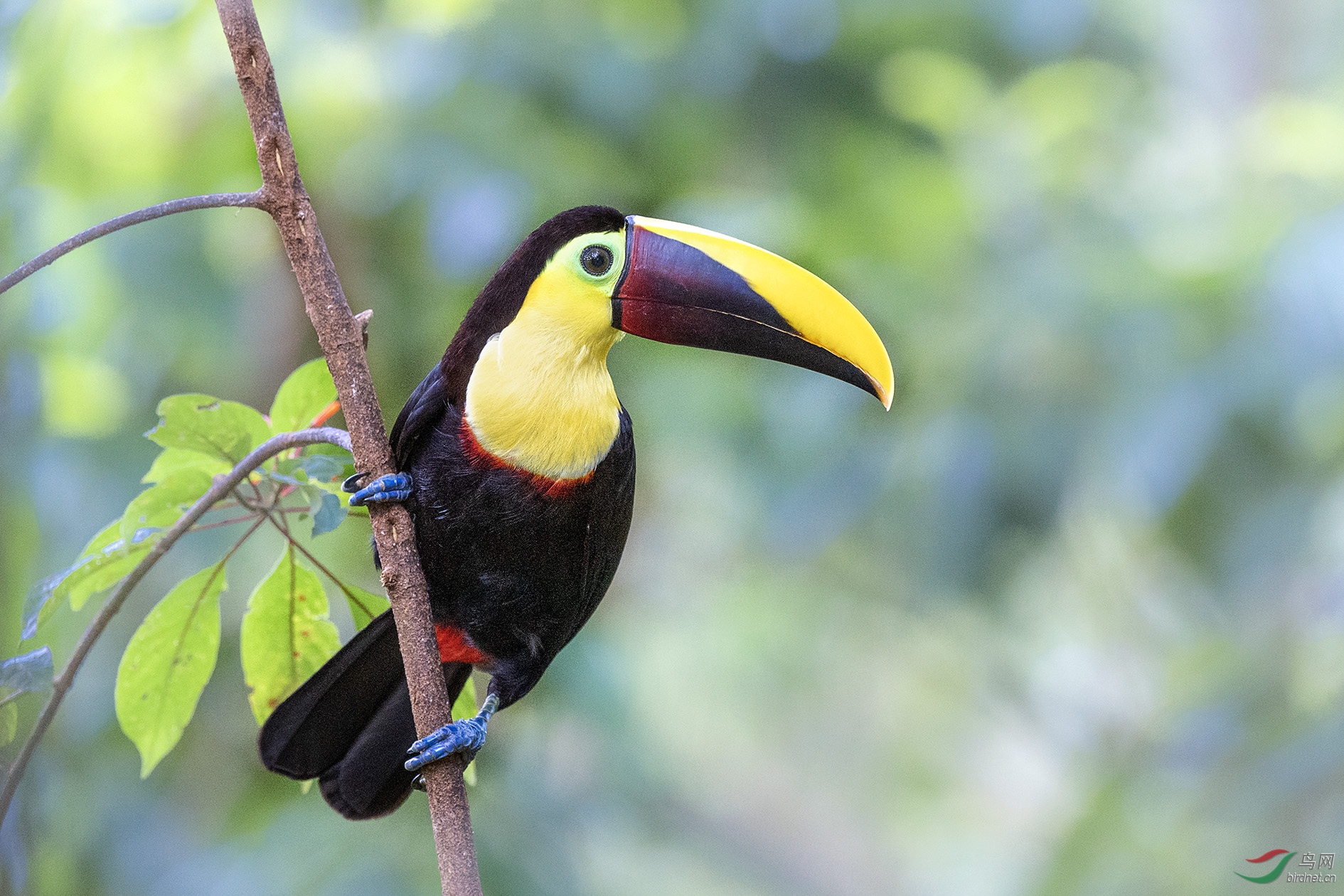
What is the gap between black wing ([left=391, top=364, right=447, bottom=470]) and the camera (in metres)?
1.69

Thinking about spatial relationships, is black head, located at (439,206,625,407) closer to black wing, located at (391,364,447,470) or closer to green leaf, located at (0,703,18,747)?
black wing, located at (391,364,447,470)

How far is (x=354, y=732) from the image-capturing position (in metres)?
1.82

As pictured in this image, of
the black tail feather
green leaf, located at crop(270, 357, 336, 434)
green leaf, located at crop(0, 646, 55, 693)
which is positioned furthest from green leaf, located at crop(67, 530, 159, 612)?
the black tail feather

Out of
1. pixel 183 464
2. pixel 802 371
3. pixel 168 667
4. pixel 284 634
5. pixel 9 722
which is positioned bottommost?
pixel 9 722

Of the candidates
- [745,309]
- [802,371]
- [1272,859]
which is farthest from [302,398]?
[1272,859]

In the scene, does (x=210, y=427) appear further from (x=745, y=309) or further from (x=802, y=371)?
(x=802, y=371)

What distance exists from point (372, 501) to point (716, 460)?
11.5 ft

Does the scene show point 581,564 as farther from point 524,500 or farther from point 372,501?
point 372,501

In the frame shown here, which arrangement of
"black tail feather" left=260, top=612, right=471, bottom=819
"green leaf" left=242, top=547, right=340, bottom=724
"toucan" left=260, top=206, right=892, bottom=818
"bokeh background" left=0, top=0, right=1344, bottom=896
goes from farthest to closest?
"bokeh background" left=0, top=0, right=1344, bottom=896 < "black tail feather" left=260, top=612, right=471, bottom=819 < "green leaf" left=242, top=547, right=340, bottom=724 < "toucan" left=260, top=206, right=892, bottom=818

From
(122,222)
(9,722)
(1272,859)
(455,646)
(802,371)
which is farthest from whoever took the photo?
(802,371)

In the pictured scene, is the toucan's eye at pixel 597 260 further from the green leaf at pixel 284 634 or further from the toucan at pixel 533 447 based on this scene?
the green leaf at pixel 284 634

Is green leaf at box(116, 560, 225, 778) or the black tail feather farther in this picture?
the black tail feather

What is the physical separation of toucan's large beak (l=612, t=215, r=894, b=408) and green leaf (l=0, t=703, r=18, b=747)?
838 mm

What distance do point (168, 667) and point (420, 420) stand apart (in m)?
0.46
